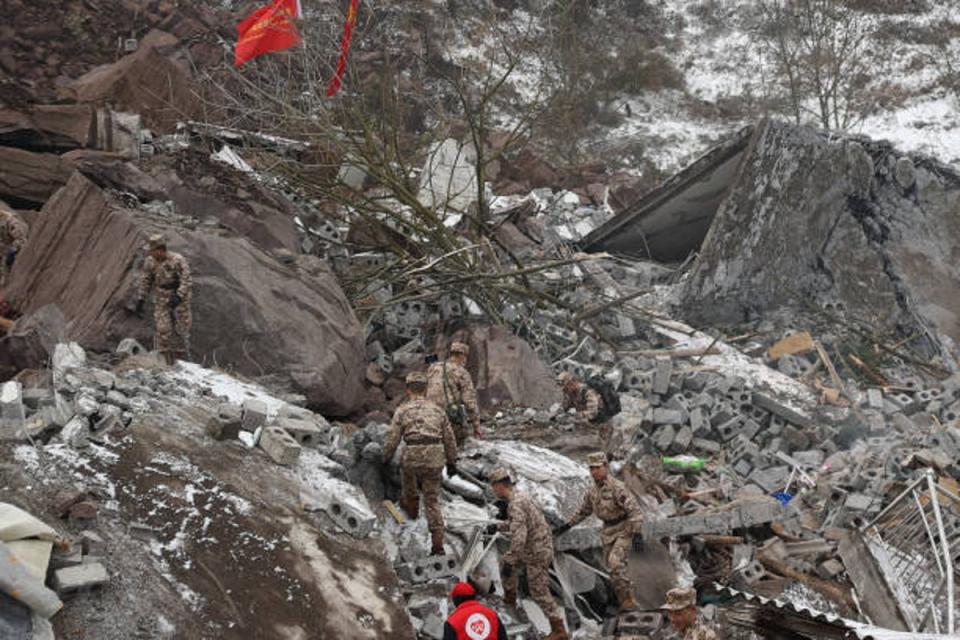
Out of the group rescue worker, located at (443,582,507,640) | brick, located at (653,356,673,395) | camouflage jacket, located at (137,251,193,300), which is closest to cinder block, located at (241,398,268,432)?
camouflage jacket, located at (137,251,193,300)

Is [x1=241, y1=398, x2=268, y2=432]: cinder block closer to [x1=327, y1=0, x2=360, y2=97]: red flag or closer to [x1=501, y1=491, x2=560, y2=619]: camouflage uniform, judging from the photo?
[x1=501, y1=491, x2=560, y2=619]: camouflage uniform

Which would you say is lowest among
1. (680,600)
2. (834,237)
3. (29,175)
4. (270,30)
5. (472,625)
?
(472,625)

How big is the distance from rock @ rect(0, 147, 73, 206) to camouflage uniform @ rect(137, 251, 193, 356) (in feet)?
12.4

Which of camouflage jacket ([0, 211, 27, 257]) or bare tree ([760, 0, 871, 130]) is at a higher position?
bare tree ([760, 0, 871, 130])

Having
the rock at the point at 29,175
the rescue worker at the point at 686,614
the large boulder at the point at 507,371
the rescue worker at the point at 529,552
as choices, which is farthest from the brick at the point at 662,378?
the rock at the point at 29,175

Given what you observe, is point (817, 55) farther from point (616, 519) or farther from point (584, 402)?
point (616, 519)

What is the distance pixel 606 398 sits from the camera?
909cm

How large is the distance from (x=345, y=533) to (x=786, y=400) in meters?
6.17

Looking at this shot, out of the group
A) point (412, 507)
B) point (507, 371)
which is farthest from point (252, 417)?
point (507, 371)

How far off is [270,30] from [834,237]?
24.5 feet

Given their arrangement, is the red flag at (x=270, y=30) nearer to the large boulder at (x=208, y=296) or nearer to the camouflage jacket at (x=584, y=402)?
the large boulder at (x=208, y=296)

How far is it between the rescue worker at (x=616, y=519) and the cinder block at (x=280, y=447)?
183cm

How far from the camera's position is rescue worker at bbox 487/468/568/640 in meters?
5.43

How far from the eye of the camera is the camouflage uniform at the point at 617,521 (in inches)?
228
